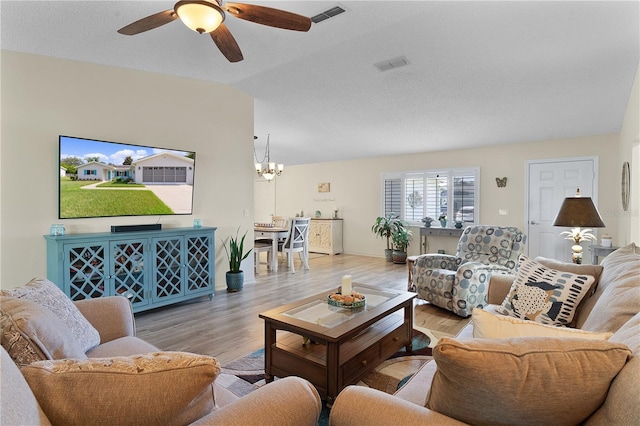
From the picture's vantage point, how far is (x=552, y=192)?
5.71m

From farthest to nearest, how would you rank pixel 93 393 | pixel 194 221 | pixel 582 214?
pixel 194 221 < pixel 582 214 < pixel 93 393

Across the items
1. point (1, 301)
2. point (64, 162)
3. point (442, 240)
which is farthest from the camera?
point (442, 240)

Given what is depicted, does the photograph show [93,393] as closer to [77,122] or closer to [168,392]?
[168,392]

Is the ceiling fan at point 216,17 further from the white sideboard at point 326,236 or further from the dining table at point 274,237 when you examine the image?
the white sideboard at point 326,236

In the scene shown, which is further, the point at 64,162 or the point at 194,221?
the point at 194,221

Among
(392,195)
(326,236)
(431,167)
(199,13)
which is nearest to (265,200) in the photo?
(326,236)

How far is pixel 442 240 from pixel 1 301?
681 centimetres

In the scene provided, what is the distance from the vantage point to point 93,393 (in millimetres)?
772

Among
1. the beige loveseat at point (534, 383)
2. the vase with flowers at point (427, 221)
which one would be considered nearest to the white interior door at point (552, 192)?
the vase with flowers at point (427, 221)

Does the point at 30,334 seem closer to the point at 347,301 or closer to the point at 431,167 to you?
the point at 347,301

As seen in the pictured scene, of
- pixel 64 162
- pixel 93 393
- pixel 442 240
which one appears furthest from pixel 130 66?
pixel 442 240

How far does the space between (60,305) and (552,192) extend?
6.75 meters

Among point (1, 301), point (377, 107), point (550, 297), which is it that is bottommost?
point (550, 297)

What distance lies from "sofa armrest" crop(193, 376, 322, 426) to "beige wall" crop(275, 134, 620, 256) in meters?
6.07
